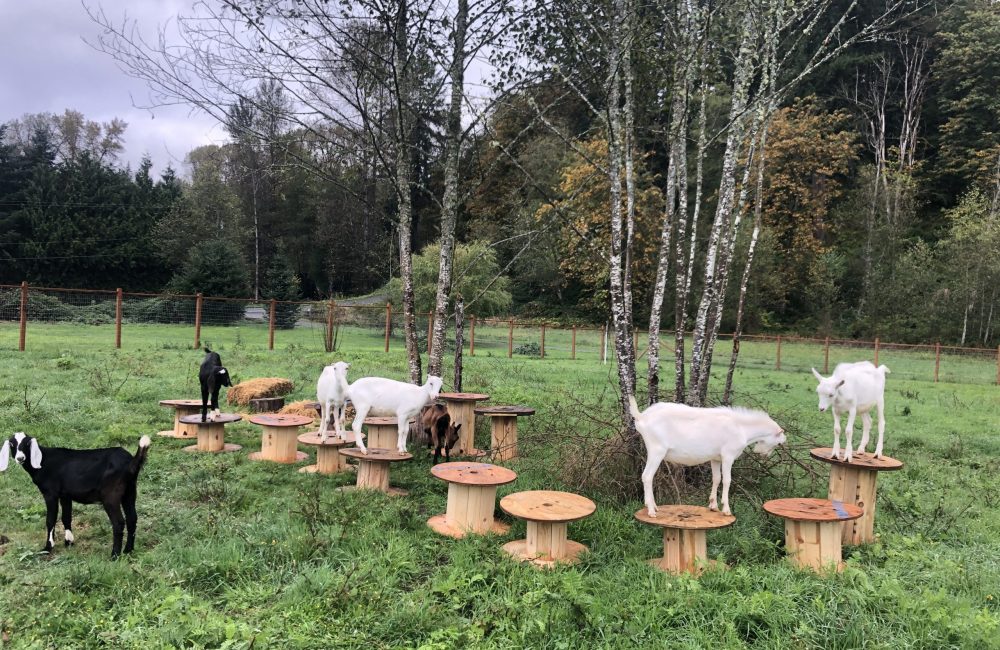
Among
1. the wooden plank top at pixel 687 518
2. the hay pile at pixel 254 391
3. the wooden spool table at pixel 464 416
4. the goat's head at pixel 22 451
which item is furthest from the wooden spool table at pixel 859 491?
the hay pile at pixel 254 391

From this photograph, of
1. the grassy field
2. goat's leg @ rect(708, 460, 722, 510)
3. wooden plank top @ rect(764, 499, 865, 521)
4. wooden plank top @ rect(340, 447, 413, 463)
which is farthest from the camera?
wooden plank top @ rect(340, 447, 413, 463)

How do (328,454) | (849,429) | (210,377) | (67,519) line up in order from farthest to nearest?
(210,377)
(328,454)
(849,429)
(67,519)

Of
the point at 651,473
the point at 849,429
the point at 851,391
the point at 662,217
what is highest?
the point at 662,217

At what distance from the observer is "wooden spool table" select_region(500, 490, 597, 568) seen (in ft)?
13.6

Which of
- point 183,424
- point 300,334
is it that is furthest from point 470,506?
point 300,334

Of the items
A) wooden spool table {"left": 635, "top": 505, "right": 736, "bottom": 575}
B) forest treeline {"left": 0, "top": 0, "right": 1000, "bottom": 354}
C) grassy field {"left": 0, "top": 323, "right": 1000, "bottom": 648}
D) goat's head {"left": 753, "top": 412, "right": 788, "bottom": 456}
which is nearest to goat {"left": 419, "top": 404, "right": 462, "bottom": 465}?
grassy field {"left": 0, "top": 323, "right": 1000, "bottom": 648}

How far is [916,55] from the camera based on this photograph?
30.1 meters

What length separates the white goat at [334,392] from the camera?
602 centimetres

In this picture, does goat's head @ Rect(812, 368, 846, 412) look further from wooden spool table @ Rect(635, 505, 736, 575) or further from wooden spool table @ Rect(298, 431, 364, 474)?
wooden spool table @ Rect(298, 431, 364, 474)

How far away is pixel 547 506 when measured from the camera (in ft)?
14.5

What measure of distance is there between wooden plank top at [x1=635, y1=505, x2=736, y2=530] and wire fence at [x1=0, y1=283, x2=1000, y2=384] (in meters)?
10.9

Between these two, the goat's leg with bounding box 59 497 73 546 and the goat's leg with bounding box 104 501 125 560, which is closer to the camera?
the goat's leg with bounding box 104 501 125 560

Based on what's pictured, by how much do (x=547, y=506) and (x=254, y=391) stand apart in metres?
6.24

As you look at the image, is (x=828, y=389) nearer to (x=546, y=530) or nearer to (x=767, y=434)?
(x=767, y=434)
